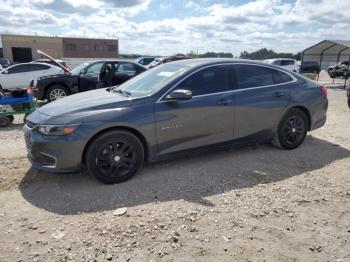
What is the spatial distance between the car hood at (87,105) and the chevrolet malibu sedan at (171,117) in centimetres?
1

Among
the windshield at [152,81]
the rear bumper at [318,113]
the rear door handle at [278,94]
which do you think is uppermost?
the windshield at [152,81]

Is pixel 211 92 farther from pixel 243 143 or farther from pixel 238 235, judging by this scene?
pixel 238 235

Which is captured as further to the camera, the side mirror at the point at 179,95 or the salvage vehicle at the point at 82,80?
the salvage vehicle at the point at 82,80

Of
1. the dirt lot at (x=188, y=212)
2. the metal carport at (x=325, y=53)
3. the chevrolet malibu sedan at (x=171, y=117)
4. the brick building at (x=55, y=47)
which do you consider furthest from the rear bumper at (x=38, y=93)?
the brick building at (x=55, y=47)

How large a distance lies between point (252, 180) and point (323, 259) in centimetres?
173

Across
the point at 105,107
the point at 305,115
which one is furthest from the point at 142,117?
the point at 305,115

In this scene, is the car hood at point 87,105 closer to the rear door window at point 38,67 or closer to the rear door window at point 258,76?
the rear door window at point 258,76

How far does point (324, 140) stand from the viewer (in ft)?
Answer: 21.4

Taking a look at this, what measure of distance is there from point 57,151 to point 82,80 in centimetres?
697

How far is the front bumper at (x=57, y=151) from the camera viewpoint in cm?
394

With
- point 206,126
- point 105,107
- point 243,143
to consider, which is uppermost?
point 105,107

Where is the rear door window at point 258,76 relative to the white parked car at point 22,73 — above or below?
above

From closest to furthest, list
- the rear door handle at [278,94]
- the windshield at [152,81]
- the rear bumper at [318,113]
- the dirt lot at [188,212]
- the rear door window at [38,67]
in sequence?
1. the dirt lot at [188,212]
2. the windshield at [152,81]
3. the rear door handle at [278,94]
4. the rear bumper at [318,113]
5. the rear door window at [38,67]

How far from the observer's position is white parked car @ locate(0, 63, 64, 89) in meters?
13.8
